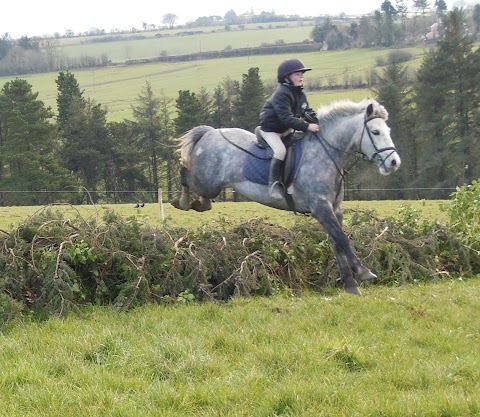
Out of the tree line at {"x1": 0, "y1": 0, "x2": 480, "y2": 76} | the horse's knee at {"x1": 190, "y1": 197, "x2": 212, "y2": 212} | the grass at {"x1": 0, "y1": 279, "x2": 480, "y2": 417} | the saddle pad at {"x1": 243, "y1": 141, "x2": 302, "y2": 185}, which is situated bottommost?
the grass at {"x1": 0, "y1": 279, "x2": 480, "y2": 417}

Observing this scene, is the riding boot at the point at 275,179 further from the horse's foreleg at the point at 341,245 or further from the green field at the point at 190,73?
the green field at the point at 190,73

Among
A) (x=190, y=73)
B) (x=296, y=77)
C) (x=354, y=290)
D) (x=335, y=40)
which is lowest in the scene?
(x=354, y=290)

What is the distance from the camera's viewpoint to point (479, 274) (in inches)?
422

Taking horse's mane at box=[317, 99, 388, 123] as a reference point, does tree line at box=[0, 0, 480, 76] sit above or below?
above

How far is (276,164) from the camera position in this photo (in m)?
8.33

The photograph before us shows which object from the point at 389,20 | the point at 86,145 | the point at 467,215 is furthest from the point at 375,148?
the point at 389,20

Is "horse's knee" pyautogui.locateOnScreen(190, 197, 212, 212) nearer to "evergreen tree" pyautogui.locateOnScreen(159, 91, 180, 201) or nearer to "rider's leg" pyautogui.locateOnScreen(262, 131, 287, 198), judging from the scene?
"rider's leg" pyautogui.locateOnScreen(262, 131, 287, 198)

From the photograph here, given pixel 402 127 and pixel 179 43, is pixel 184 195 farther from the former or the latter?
pixel 179 43

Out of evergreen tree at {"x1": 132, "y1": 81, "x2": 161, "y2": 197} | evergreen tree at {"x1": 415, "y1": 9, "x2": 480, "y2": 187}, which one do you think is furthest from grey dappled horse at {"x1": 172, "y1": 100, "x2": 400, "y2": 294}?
evergreen tree at {"x1": 415, "y1": 9, "x2": 480, "y2": 187}

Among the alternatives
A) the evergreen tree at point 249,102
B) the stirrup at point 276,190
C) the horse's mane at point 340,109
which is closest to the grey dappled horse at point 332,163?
the horse's mane at point 340,109

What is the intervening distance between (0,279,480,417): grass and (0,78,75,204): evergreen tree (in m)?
34.5

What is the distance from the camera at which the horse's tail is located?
31.8ft

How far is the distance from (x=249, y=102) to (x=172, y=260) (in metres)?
36.7

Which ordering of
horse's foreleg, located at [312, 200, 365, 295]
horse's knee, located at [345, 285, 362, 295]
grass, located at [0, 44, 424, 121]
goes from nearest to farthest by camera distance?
horse's foreleg, located at [312, 200, 365, 295]
horse's knee, located at [345, 285, 362, 295]
grass, located at [0, 44, 424, 121]
